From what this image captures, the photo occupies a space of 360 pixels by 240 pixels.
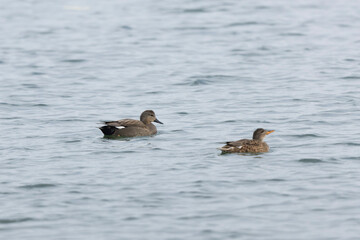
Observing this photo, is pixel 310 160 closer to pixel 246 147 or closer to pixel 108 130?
pixel 246 147

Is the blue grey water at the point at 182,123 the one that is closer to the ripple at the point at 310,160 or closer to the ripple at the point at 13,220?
the ripple at the point at 13,220

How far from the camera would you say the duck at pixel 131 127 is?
1631 cm

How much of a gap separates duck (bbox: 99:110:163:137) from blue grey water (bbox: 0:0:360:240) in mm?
321

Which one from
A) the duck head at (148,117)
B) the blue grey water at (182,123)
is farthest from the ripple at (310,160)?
the duck head at (148,117)

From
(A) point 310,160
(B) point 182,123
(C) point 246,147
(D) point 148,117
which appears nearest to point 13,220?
(C) point 246,147

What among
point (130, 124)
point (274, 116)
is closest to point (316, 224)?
point (130, 124)

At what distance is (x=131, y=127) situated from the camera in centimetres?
1662

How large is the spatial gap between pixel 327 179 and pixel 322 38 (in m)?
18.0

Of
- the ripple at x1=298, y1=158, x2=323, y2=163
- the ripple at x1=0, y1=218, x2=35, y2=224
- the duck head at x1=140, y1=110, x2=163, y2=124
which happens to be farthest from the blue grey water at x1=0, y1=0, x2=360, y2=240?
the duck head at x1=140, y1=110, x2=163, y2=124

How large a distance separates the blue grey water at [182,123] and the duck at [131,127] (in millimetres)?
321

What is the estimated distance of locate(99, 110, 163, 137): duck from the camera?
16.3 metres

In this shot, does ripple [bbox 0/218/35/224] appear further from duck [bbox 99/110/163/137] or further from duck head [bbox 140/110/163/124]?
duck head [bbox 140/110/163/124]

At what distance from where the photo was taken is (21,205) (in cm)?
1183

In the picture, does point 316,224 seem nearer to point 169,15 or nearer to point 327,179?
point 327,179
